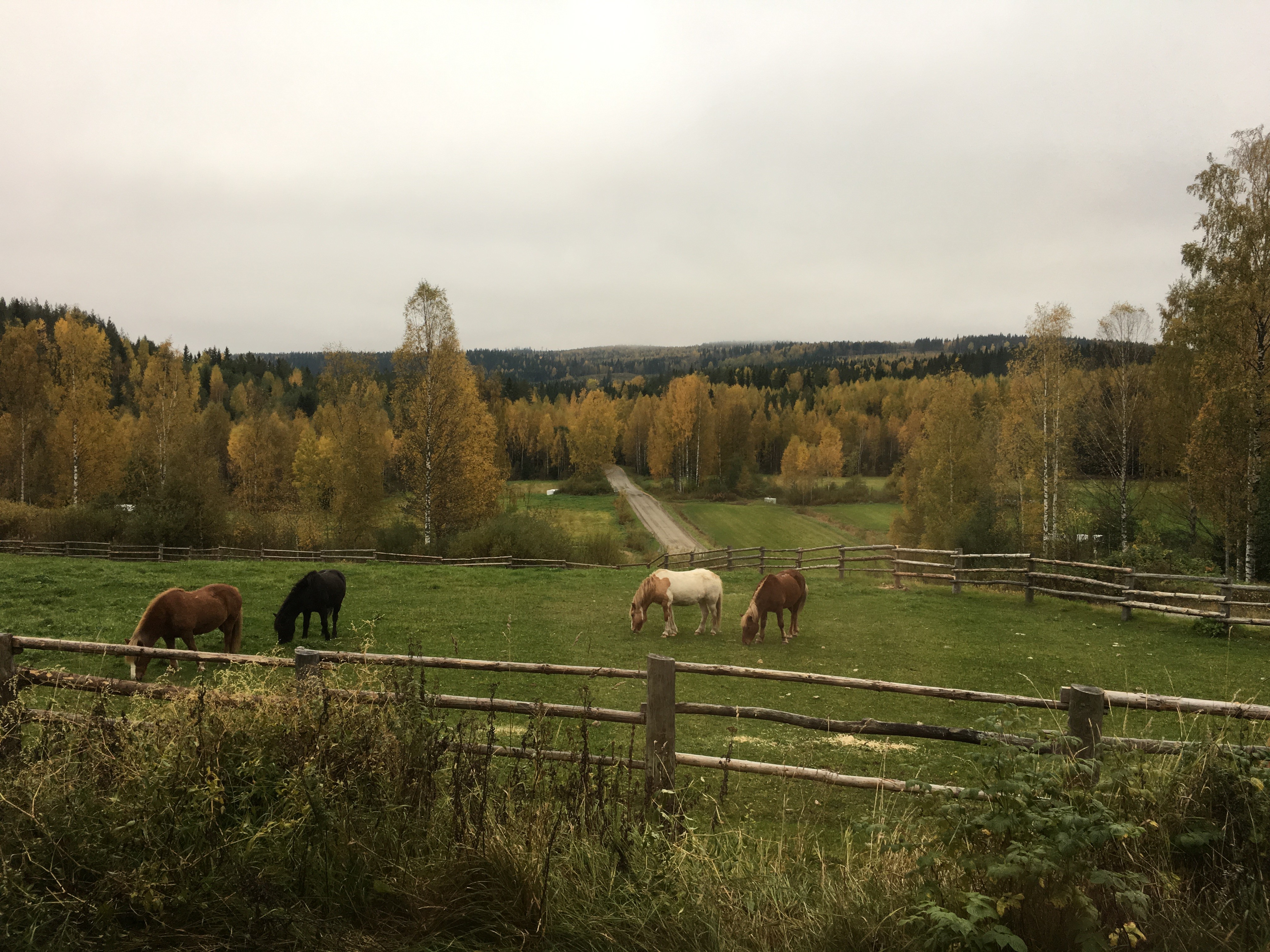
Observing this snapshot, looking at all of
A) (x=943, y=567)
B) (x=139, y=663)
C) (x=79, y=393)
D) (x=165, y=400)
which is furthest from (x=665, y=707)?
(x=79, y=393)

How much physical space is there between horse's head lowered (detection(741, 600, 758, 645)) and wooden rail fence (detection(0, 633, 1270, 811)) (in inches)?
283

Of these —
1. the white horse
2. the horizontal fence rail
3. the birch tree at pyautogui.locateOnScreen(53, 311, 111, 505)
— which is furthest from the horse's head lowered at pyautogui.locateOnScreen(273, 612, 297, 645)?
the birch tree at pyautogui.locateOnScreen(53, 311, 111, 505)

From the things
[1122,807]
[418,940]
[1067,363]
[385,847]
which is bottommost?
[418,940]

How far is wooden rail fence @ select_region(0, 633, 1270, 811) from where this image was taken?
3883 mm

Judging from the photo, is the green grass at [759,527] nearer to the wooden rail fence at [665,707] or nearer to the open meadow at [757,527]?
the open meadow at [757,527]

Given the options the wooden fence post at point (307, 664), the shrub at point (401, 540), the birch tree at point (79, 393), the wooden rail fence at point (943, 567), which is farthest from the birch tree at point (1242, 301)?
the birch tree at point (79, 393)

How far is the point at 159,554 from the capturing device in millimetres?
23312

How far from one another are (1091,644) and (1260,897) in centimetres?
1034

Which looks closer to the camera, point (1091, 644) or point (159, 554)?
point (1091, 644)

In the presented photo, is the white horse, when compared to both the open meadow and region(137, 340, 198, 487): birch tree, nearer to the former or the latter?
the open meadow

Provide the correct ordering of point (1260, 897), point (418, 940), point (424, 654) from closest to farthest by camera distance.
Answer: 1. point (1260, 897)
2. point (418, 940)
3. point (424, 654)

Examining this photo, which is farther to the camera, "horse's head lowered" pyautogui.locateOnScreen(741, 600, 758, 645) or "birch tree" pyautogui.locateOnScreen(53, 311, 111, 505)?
"birch tree" pyautogui.locateOnScreen(53, 311, 111, 505)

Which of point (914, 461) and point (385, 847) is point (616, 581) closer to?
point (385, 847)

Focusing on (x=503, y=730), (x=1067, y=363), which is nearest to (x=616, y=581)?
(x=503, y=730)
